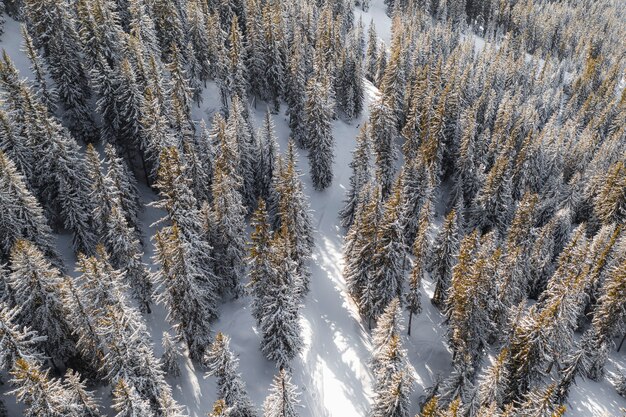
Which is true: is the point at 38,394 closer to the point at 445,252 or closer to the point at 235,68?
the point at 445,252

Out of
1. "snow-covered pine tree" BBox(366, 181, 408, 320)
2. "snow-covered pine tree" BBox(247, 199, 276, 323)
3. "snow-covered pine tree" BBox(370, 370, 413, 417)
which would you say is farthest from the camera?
"snow-covered pine tree" BBox(366, 181, 408, 320)

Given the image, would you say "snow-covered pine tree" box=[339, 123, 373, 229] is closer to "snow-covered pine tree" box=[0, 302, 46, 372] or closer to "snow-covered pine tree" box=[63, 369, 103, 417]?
"snow-covered pine tree" box=[63, 369, 103, 417]

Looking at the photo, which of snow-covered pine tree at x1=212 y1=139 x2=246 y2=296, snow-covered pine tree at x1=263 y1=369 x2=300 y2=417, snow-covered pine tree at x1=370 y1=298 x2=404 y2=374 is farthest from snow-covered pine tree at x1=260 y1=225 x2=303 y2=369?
snow-covered pine tree at x1=370 y1=298 x2=404 y2=374

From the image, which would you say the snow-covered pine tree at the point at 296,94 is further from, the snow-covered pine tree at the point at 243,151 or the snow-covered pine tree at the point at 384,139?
the snow-covered pine tree at the point at 243,151

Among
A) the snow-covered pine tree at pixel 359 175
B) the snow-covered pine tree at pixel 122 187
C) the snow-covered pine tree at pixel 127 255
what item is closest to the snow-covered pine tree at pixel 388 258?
the snow-covered pine tree at pixel 359 175

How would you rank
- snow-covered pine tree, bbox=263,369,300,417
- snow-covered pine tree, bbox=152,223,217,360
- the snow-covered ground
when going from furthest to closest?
the snow-covered ground < snow-covered pine tree, bbox=152,223,217,360 < snow-covered pine tree, bbox=263,369,300,417

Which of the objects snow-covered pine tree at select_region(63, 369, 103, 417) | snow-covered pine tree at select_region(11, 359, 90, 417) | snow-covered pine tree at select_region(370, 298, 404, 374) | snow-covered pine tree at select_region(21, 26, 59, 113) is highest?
snow-covered pine tree at select_region(21, 26, 59, 113)

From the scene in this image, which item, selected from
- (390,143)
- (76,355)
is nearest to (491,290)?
(390,143)

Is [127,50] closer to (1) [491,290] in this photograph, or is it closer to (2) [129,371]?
(2) [129,371]
